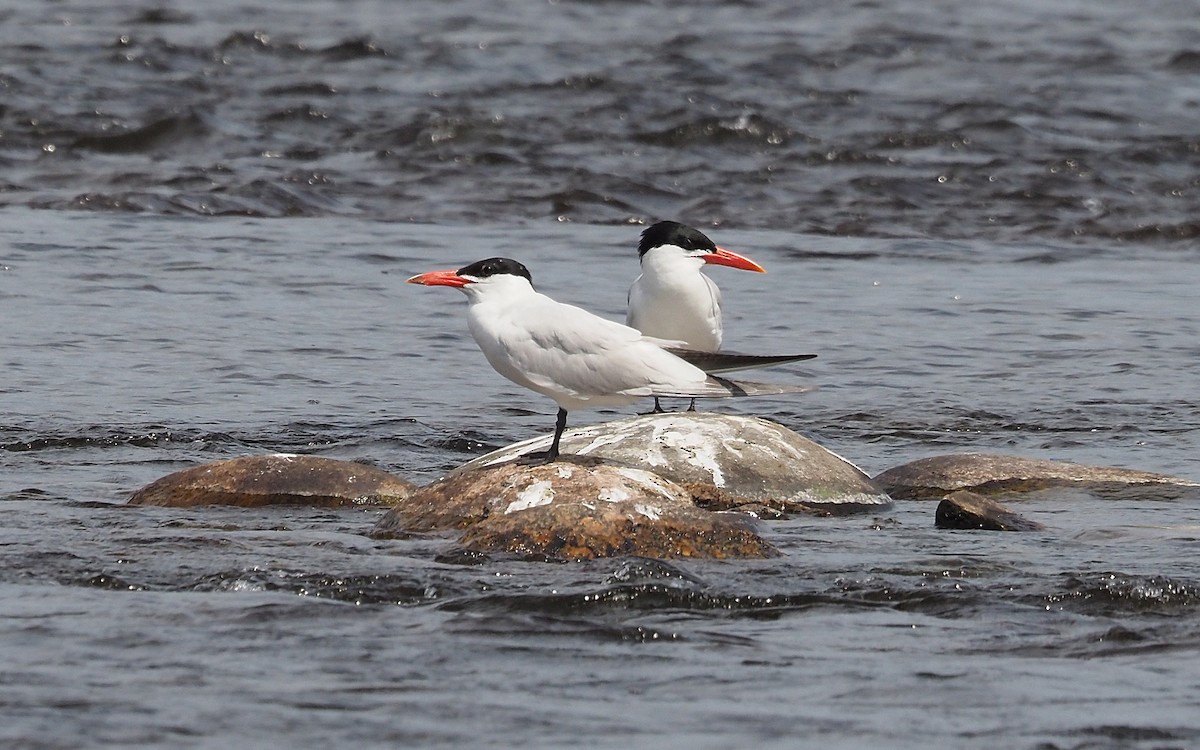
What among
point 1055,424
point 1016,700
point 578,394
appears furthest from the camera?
point 1055,424

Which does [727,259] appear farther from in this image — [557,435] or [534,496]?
[534,496]

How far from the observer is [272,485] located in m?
6.57

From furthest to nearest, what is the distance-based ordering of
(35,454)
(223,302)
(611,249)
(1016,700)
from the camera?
(611,249), (223,302), (35,454), (1016,700)

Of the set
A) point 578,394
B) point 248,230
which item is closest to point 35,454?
point 578,394

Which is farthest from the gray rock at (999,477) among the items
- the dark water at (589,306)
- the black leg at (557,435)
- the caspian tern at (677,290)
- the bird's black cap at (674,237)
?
the black leg at (557,435)

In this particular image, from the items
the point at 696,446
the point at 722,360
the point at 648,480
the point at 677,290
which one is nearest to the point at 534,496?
the point at 648,480

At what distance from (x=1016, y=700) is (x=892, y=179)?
36.3ft

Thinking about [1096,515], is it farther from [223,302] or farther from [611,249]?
[611,249]

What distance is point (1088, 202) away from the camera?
1446cm

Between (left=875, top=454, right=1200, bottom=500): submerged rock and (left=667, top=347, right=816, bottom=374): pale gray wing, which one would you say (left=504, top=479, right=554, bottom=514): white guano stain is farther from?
(left=875, top=454, right=1200, bottom=500): submerged rock

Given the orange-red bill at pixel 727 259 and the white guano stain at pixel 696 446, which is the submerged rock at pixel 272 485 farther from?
the orange-red bill at pixel 727 259

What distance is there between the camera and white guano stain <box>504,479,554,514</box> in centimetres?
597

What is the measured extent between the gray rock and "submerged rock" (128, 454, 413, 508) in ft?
6.09

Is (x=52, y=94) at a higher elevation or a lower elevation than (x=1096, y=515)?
higher
